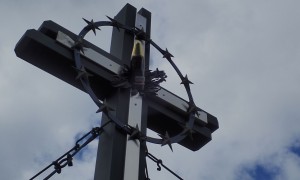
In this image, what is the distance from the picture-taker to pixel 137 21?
14.7 feet

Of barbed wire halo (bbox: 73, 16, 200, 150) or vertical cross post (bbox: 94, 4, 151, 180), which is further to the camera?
barbed wire halo (bbox: 73, 16, 200, 150)

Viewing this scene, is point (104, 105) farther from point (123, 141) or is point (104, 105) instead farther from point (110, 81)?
point (110, 81)

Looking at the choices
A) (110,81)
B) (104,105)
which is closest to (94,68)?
(110,81)

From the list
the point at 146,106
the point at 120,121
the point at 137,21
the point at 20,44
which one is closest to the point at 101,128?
the point at 120,121

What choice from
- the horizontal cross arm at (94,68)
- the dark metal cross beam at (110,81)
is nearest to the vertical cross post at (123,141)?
the dark metal cross beam at (110,81)

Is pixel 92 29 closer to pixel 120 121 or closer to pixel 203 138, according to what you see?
pixel 120 121

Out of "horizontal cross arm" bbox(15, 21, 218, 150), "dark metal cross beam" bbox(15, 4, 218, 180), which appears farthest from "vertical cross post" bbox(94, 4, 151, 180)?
"horizontal cross arm" bbox(15, 21, 218, 150)

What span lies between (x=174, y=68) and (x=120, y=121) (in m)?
0.90

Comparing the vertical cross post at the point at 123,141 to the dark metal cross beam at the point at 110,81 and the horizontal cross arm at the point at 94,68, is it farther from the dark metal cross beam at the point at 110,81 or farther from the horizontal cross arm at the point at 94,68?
the horizontal cross arm at the point at 94,68

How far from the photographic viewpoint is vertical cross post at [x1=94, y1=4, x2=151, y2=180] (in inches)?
130

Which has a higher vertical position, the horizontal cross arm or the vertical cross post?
the horizontal cross arm

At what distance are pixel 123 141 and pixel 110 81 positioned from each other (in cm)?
51

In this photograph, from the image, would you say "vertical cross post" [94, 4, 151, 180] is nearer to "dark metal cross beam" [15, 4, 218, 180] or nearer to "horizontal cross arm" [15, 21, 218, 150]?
"dark metal cross beam" [15, 4, 218, 180]

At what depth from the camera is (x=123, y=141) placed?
3.44 metres
